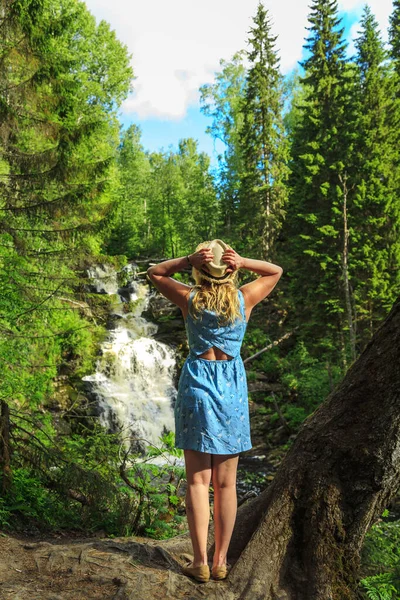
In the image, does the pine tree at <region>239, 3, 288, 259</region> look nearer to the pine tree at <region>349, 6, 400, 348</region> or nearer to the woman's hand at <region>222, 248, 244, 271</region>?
the pine tree at <region>349, 6, 400, 348</region>

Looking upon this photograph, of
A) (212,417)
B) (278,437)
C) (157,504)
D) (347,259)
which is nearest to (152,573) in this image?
(212,417)

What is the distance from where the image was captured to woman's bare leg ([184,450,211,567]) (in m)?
2.84

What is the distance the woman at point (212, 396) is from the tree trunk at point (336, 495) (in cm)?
24

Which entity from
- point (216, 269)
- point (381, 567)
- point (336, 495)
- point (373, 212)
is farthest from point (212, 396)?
point (373, 212)

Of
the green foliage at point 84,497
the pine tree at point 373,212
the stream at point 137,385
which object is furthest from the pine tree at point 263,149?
the green foliage at point 84,497

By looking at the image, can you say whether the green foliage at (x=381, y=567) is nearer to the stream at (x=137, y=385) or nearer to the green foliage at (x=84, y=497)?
the green foliage at (x=84, y=497)

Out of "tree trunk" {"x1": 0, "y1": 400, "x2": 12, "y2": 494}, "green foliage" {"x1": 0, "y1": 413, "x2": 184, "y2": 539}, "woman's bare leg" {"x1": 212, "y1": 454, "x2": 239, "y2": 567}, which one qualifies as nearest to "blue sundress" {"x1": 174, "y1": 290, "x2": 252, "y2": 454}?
"woman's bare leg" {"x1": 212, "y1": 454, "x2": 239, "y2": 567}

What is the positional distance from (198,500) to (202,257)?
1.42 metres

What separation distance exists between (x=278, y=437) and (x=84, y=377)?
6.54 meters

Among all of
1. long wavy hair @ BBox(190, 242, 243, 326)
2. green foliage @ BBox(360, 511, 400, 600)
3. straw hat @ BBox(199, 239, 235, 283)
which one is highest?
straw hat @ BBox(199, 239, 235, 283)

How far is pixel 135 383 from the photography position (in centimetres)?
1681

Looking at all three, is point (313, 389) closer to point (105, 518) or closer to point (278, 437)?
point (278, 437)

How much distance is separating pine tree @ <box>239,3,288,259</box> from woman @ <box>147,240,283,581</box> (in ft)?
67.0

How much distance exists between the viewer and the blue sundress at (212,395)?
9.26 feet
